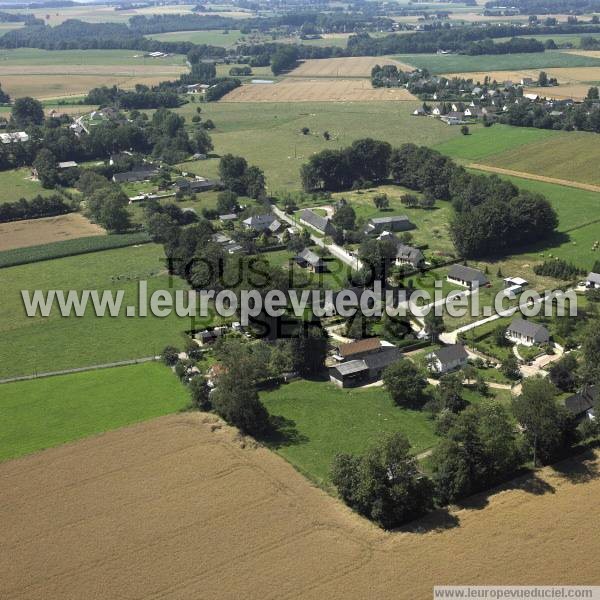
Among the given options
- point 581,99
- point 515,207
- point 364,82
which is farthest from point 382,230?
point 364,82

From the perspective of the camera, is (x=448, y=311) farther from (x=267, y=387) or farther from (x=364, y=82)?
(x=364, y=82)

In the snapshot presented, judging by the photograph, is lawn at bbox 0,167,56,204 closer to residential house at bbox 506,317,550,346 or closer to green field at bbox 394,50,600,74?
residential house at bbox 506,317,550,346

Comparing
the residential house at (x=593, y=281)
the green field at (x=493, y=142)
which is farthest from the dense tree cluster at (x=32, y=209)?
the residential house at (x=593, y=281)

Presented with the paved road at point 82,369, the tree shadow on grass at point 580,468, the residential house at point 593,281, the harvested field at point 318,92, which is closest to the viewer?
the tree shadow on grass at point 580,468

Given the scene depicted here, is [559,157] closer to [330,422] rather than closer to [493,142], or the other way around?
[493,142]

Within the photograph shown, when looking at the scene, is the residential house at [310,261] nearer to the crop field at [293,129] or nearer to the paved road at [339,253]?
the paved road at [339,253]
